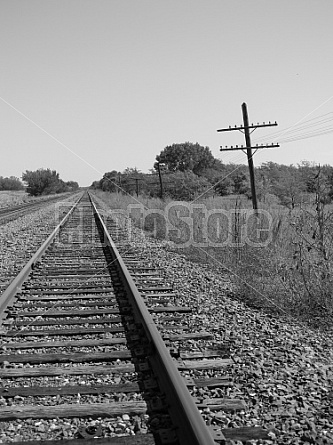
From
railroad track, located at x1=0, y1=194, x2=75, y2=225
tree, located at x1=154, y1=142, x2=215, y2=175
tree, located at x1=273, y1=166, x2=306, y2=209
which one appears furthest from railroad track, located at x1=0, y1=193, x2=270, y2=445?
tree, located at x1=154, y1=142, x2=215, y2=175

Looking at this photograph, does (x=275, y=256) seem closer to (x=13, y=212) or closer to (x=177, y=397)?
(x=177, y=397)

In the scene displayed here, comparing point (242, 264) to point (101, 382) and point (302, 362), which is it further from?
point (101, 382)

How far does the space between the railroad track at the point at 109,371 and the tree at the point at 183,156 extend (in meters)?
90.9

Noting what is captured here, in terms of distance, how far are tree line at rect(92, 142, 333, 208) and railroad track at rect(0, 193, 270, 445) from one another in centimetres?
1849

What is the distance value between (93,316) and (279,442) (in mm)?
2924

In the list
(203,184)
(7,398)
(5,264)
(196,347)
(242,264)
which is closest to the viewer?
(7,398)

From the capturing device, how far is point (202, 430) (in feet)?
7.43

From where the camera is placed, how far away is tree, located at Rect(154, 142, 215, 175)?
315 ft

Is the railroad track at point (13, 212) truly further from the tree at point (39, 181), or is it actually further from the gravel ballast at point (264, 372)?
the tree at point (39, 181)

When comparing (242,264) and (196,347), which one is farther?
(242,264)

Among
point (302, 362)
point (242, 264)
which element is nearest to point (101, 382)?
point (302, 362)

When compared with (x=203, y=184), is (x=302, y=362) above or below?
below

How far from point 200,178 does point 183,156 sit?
4752 centimetres

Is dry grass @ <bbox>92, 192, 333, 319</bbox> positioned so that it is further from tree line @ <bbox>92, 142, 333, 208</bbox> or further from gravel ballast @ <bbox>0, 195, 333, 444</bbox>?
tree line @ <bbox>92, 142, 333, 208</bbox>
